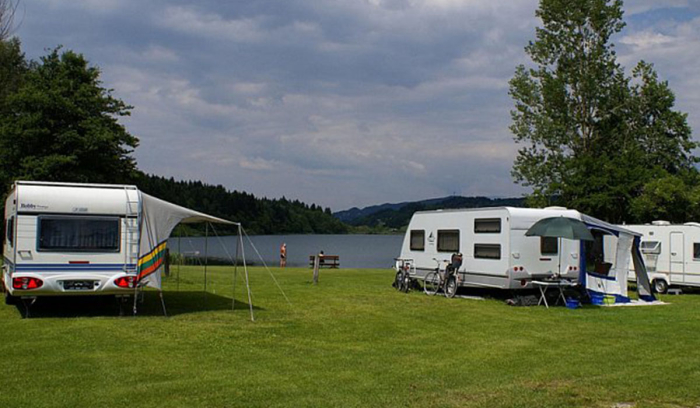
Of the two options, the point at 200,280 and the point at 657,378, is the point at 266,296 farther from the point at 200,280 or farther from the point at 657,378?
the point at 657,378

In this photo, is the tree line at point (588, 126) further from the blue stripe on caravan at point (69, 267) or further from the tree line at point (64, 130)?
the blue stripe on caravan at point (69, 267)

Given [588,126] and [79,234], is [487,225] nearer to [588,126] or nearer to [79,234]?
[79,234]

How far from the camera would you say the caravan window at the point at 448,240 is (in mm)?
18422

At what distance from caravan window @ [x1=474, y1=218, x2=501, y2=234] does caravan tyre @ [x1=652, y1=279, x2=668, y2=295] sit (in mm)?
7974

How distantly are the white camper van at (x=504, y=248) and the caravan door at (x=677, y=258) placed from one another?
5.64 meters

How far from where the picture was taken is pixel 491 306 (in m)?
15.9

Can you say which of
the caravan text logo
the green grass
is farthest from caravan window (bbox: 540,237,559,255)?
the caravan text logo

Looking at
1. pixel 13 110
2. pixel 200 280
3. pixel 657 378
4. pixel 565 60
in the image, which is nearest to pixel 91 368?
pixel 657 378

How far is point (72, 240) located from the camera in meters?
12.5

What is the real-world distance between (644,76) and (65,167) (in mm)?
28786

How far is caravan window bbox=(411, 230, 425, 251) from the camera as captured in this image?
65.8 ft

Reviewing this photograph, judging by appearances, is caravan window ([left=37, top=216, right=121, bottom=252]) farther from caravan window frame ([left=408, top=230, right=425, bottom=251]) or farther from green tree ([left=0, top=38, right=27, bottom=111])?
green tree ([left=0, top=38, right=27, bottom=111])

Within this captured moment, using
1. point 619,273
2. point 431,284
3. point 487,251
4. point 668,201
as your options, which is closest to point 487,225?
point 487,251

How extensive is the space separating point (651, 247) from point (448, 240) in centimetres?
771
